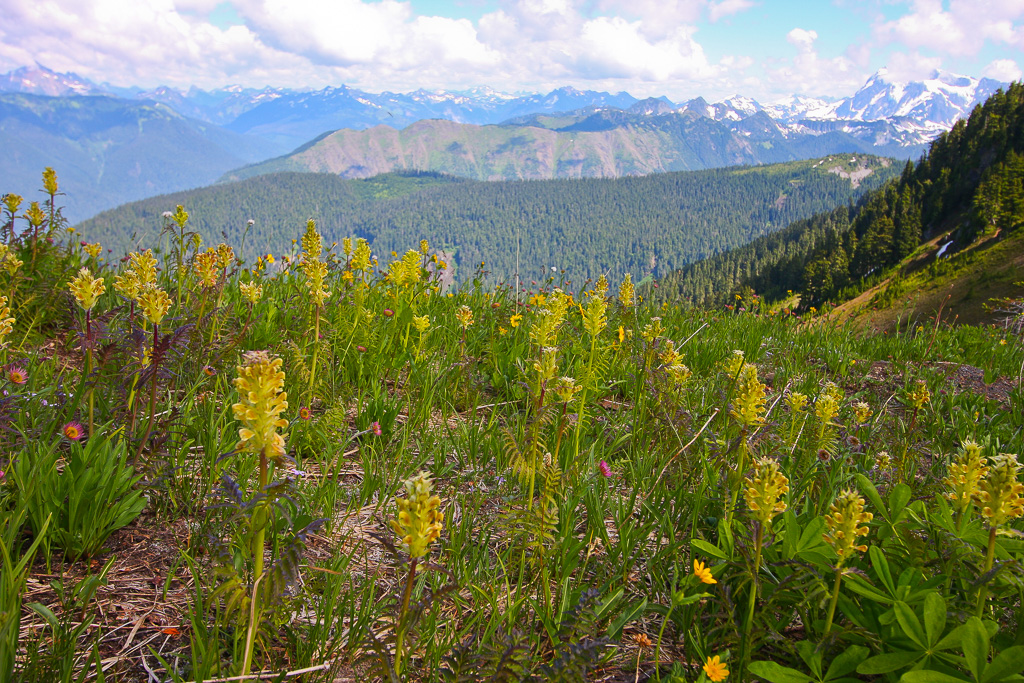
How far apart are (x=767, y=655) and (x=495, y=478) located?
4.79ft

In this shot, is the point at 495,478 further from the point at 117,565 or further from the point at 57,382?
the point at 57,382

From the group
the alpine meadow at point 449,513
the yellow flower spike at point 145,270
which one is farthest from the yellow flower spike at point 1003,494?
the yellow flower spike at point 145,270

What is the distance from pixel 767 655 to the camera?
1.80m

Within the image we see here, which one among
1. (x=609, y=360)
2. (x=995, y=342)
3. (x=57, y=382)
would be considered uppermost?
(x=57, y=382)

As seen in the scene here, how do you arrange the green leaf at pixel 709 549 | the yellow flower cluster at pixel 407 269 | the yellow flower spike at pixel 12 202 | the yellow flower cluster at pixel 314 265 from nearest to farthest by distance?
1. the green leaf at pixel 709 549
2. the yellow flower cluster at pixel 314 265
3. the yellow flower spike at pixel 12 202
4. the yellow flower cluster at pixel 407 269

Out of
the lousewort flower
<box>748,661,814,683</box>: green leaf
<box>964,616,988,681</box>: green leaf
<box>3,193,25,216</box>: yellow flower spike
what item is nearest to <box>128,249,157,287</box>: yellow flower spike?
the lousewort flower

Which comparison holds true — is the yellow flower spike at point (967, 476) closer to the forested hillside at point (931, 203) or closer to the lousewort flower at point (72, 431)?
the lousewort flower at point (72, 431)

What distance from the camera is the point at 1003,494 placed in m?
1.51

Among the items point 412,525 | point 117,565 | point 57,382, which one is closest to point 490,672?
point 412,525

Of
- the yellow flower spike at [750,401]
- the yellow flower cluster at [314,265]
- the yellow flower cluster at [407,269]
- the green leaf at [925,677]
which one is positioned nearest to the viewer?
the green leaf at [925,677]

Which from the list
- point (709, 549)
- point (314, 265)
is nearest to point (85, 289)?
point (314, 265)

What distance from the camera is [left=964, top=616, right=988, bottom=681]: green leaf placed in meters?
1.32

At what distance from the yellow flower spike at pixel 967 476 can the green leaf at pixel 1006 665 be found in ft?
1.83

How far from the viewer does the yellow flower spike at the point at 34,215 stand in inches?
173
